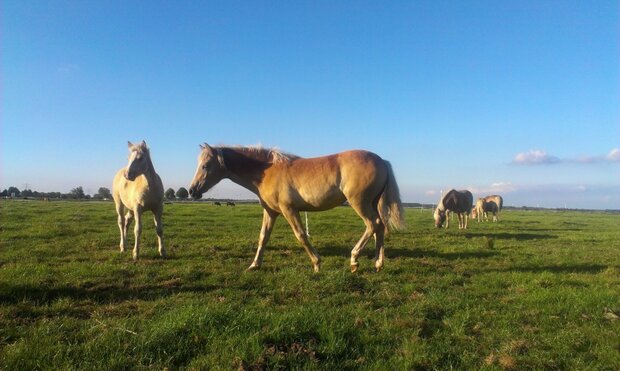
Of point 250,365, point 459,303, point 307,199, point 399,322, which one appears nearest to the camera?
point 250,365

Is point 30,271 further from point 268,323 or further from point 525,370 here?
point 525,370

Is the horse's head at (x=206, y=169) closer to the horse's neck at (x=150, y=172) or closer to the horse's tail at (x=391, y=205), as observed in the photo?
the horse's neck at (x=150, y=172)

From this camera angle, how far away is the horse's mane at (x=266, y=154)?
28.1ft

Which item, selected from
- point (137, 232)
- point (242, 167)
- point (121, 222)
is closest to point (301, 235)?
point (242, 167)

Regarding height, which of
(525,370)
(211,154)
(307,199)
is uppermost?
(211,154)

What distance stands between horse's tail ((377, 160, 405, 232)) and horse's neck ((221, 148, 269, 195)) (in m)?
2.60

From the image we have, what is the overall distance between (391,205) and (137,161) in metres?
6.11

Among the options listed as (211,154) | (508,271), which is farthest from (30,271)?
(508,271)

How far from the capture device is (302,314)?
470cm

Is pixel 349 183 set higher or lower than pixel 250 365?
higher

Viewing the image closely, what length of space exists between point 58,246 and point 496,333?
37.2ft

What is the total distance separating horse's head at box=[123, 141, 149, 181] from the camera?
9547 mm

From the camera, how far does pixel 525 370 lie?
3664 millimetres

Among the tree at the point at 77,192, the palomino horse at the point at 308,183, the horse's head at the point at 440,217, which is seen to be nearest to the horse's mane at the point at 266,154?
the palomino horse at the point at 308,183
